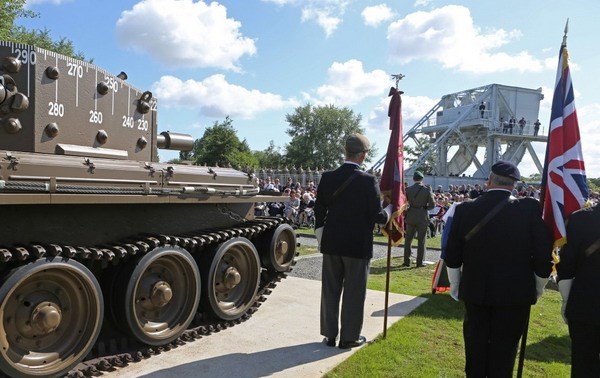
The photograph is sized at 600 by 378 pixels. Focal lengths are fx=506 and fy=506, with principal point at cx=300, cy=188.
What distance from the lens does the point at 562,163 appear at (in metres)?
4.24

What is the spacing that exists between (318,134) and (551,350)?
2464 inches

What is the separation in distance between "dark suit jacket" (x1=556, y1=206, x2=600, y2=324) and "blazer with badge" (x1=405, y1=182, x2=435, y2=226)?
7.43 meters

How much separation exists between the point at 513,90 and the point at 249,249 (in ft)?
127

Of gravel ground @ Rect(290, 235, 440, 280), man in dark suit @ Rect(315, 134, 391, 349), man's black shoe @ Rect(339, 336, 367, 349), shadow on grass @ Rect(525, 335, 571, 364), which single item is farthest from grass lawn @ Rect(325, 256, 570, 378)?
gravel ground @ Rect(290, 235, 440, 280)

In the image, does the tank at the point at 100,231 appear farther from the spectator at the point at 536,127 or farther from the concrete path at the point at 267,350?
the spectator at the point at 536,127

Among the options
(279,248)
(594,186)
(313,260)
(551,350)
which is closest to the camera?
(551,350)

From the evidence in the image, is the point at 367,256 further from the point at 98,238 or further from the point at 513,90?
the point at 513,90

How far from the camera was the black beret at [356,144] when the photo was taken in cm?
536

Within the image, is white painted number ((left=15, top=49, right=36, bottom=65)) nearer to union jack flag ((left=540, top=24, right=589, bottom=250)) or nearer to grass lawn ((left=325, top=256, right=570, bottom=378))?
grass lawn ((left=325, top=256, right=570, bottom=378))

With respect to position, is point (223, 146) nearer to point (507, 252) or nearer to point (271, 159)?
point (271, 159)

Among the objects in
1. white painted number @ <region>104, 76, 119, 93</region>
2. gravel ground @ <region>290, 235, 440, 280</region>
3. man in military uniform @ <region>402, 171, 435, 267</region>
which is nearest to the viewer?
white painted number @ <region>104, 76, 119, 93</region>

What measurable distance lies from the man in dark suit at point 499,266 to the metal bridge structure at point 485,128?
Result: 33709 millimetres

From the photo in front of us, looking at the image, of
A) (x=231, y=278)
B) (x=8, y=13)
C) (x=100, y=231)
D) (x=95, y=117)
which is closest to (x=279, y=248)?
(x=231, y=278)

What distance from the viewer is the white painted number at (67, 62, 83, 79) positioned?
5.41 m
